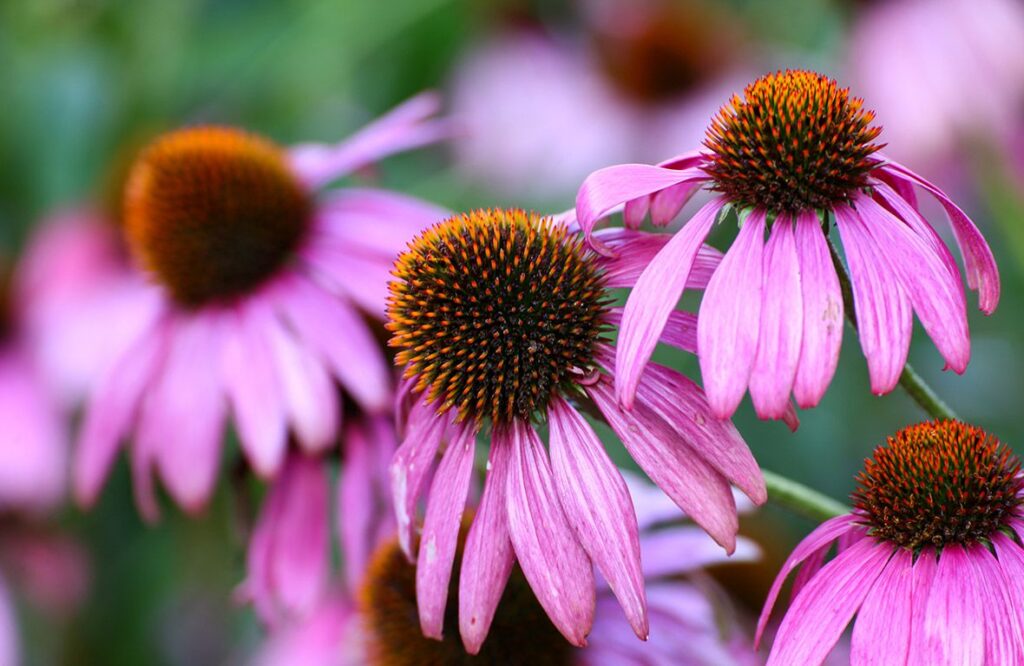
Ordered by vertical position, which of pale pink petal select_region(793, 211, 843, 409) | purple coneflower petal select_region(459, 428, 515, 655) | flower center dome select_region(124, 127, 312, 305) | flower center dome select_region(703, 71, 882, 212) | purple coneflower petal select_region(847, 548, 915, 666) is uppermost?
flower center dome select_region(124, 127, 312, 305)

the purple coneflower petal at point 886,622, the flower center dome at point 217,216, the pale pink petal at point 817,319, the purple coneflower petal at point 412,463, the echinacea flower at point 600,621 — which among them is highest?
the flower center dome at point 217,216

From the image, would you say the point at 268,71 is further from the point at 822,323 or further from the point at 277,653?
the point at 822,323

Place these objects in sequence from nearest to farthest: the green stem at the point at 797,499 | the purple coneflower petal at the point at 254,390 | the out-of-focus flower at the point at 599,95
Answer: the green stem at the point at 797,499
the purple coneflower petal at the point at 254,390
the out-of-focus flower at the point at 599,95

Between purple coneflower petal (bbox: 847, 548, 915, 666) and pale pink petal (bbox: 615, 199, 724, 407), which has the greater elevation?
pale pink petal (bbox: 615, 199, 724, 407)

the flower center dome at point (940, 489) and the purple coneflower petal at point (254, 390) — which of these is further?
the purple coneflower petal at point (254, 390)

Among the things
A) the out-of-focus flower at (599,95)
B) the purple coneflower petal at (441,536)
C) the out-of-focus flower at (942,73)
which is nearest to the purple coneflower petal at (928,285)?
Result: the purple coneflower petal at (441,536)

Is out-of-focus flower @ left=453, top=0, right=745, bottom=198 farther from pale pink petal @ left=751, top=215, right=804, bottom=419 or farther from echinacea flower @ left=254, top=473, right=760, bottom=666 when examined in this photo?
pale pink petal @ left=751, top=215, right=804, bottom=419

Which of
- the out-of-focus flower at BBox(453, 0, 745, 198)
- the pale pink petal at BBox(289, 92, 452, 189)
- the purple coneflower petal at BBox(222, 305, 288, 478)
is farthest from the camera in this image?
the out-of-focus flower at BBox(453, 0, 745, 198)

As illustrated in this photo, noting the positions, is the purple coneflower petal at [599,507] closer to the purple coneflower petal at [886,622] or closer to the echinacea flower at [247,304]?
the purple coneflower petal at [886,622]

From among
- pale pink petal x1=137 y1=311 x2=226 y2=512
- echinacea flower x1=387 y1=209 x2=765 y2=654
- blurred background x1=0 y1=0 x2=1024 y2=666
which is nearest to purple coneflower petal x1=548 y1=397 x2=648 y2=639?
echinacea flower x1=387 y1=209 x2=765 y2=654
